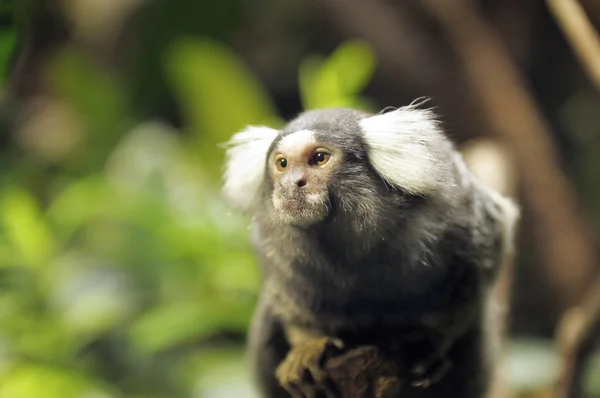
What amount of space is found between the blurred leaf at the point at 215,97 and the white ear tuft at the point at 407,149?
161cm

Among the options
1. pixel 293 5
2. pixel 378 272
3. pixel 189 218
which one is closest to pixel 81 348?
pixel 189 218

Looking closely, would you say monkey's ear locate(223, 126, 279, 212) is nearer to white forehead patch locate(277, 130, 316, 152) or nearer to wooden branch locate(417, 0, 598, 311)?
white forehead patch locate(277, 130, 316, 152)

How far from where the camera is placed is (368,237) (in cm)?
153

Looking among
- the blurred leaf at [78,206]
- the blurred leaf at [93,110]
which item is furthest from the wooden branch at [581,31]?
the blurred leaf at [93,110]

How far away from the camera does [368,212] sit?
4.96ft

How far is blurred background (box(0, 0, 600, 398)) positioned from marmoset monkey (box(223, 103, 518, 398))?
40 cm

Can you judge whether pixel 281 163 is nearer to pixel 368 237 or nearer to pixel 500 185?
pixel 368 237

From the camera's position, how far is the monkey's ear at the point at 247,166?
1647 millimetres

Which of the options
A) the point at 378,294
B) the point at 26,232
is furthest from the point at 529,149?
the point at 26,232

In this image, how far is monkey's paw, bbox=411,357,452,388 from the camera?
65.7 inches

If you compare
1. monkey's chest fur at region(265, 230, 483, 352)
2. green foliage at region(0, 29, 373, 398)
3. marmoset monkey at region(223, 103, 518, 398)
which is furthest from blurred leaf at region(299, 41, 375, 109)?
monkey's chest fur at region(265, 230, 483, 352)

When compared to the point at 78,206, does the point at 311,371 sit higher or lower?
lower

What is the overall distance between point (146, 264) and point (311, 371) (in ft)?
4.81

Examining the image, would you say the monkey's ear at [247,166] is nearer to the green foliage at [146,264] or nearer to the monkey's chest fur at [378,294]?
the monkey's chest fur at [378,294]
